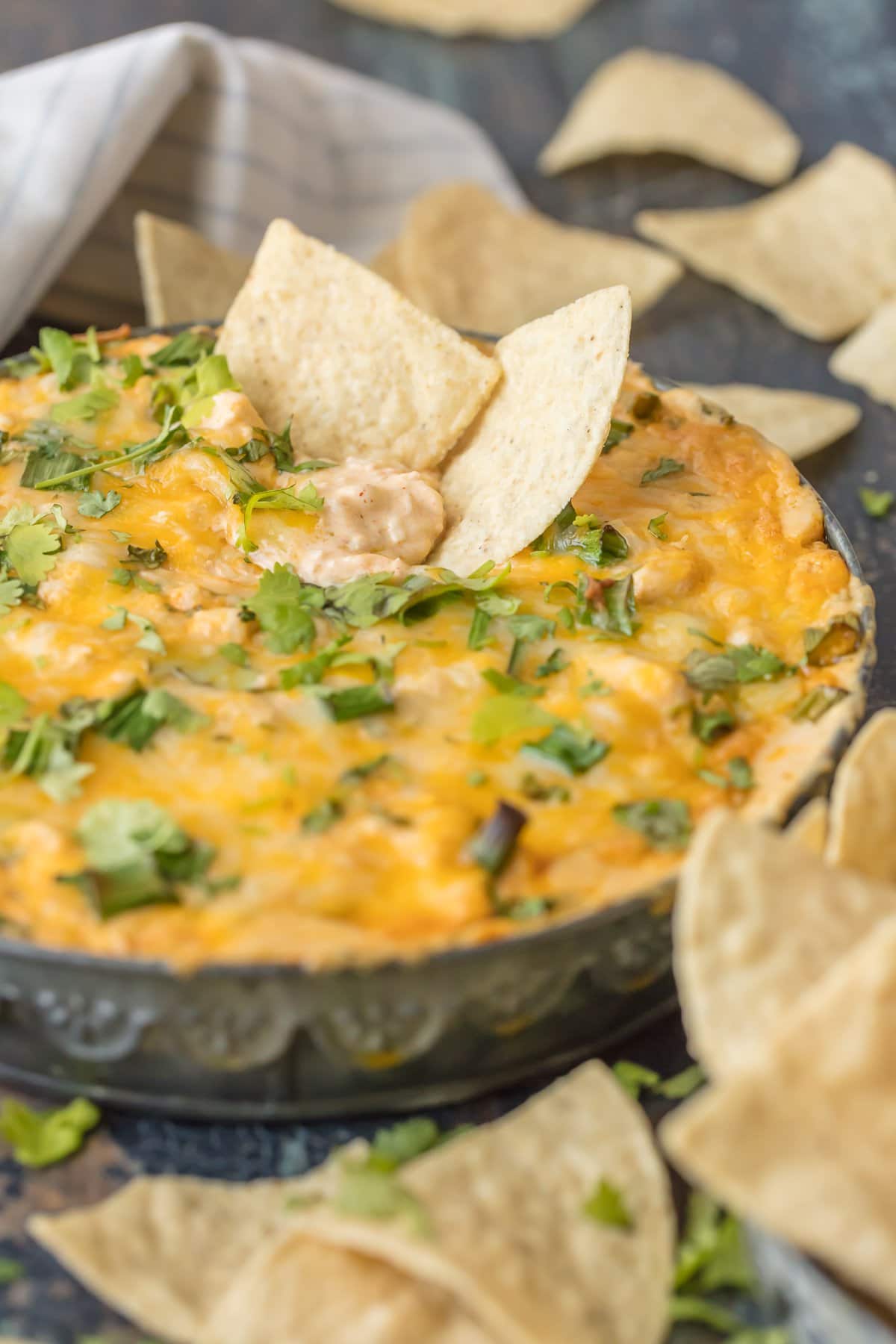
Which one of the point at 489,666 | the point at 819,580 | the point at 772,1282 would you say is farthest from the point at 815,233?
the point at 772,1282

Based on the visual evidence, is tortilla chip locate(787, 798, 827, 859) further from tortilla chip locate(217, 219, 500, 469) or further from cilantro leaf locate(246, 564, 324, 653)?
tortilla chip locate(217, 219, 500, 469)

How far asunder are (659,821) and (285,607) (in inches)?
37.4

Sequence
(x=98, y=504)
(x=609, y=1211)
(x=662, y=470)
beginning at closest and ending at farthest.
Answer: (x=609, y=1211)
(x=98, y=504)
(x=662, y=470)

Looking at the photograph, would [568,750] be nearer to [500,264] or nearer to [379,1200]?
[379,1200]

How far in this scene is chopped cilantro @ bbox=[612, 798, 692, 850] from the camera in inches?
110

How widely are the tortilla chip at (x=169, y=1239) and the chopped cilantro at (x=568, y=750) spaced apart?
2.52 ft

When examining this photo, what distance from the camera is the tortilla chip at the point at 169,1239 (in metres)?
2.44

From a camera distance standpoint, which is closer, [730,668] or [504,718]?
[504,718]

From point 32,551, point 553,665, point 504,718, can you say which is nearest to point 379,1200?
point 504,718

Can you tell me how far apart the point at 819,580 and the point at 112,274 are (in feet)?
10.1

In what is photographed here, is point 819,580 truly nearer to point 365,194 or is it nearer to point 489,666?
point 489,666

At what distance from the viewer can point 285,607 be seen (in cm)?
329

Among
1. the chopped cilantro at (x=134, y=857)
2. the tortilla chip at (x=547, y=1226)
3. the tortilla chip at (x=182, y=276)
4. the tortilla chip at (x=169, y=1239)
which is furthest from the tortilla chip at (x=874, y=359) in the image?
the tortilla chip at (x=169, y=1239)

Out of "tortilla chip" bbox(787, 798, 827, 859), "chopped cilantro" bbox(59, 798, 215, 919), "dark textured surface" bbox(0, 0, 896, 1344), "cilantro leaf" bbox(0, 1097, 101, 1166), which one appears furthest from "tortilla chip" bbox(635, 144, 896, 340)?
"cilantro leaf" bbox(0, 1097, 101, 1166)
